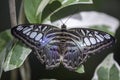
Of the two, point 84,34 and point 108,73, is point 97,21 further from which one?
point 84,34

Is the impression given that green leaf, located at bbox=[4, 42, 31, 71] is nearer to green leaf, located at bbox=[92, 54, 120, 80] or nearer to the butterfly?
the butterfly

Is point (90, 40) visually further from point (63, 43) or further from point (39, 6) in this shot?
point (39, 6)

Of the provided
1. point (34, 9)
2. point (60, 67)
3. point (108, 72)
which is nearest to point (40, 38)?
point (34, 9)

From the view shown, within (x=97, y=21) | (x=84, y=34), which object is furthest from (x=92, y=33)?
(x=97, y=21)

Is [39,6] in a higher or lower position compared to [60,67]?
higher

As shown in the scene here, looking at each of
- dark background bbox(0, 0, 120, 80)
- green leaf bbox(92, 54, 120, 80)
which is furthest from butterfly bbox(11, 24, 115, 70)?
dark background bbox(0, 0, 120, 80)

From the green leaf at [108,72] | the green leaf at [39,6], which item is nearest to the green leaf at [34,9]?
the green leaf at [39,6]

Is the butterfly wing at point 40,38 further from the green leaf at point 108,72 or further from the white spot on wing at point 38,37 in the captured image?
the green leaf at point 108,72
